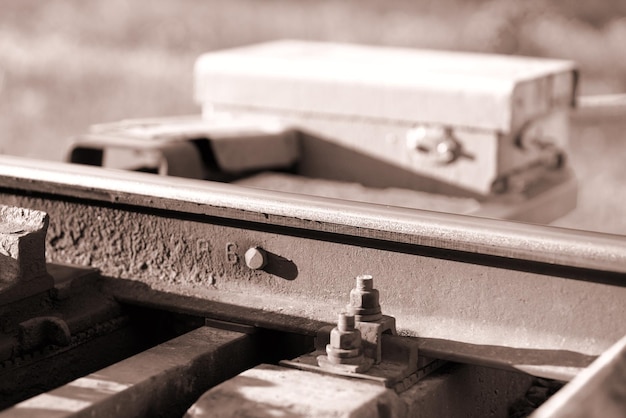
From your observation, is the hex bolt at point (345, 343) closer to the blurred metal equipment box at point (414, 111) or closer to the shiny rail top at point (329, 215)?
the shiny rail top at point (329, 215)

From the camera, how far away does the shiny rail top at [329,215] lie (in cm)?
267

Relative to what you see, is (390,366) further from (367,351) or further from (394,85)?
(394,85)

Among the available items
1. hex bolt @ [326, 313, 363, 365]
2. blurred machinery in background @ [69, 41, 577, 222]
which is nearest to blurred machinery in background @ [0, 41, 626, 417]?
hex bolt @ [326, 313, 363, 365]

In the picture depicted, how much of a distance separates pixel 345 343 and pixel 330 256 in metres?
→ 0.46

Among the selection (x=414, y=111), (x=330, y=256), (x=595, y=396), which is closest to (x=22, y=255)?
(x=330, y=256)

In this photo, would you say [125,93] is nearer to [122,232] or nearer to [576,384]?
[122,232]

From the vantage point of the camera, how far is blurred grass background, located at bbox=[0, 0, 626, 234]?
1236 cm

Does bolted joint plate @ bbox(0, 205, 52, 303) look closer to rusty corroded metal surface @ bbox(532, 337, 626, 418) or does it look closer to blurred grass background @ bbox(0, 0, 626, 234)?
rusty corroded metal surface @ bbox(532, 337, 626, 418)

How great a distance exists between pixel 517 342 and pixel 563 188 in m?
3.78

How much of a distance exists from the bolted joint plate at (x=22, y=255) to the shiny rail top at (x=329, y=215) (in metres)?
0.33

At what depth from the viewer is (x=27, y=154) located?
33.4 ft

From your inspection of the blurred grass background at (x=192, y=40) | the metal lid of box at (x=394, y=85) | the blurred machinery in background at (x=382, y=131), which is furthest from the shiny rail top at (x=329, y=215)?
the blurred grass background at (x=192, y=40)

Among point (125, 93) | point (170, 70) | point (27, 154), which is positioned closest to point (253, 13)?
point (170, 70)

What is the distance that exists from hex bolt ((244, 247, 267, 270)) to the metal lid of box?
2698mm
